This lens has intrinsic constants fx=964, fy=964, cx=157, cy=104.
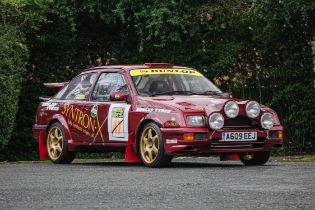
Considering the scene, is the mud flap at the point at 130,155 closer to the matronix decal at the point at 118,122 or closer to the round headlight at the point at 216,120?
the matronix decal at the point at 118,122

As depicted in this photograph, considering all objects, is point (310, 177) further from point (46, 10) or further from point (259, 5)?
point (46, 10)

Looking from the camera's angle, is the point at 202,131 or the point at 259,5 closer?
the point at 202,131

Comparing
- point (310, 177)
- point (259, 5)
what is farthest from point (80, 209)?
point (259, 5)

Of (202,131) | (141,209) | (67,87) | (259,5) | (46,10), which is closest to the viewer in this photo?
(141,209)

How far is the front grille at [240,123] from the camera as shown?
45.1ft

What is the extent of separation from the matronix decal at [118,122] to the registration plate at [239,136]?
1.66m

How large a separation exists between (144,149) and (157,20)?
8.25 metres

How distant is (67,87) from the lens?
16.5 metres

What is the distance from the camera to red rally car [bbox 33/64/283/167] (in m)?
13.6

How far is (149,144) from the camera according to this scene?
1392 centimetres

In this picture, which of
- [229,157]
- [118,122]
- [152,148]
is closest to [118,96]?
[118,122]

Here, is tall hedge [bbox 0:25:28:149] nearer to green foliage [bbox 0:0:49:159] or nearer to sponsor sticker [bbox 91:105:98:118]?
green foliage [bbox 0:0:49:159]

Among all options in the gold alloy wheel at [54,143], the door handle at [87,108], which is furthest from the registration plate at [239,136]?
the gold alloy wheel at [54,143]

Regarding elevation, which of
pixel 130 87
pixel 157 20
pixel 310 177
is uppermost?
pixel 157 20
